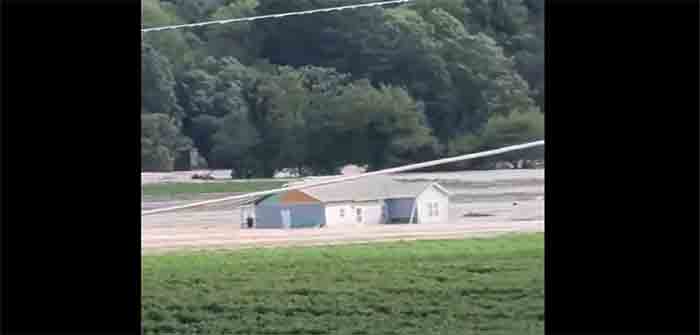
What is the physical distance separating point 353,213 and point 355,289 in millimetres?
293

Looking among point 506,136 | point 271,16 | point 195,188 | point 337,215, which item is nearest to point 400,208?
point 337,215

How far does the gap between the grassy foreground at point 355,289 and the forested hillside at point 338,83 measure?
1.19 ft

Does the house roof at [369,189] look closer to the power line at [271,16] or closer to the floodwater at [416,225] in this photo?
the floodwater at [416,225]

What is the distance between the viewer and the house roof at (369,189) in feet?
16.8

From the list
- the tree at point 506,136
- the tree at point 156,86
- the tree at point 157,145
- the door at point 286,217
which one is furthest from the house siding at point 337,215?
the tree at point 156,86

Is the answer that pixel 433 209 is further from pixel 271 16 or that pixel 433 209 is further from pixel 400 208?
pixel 271 16

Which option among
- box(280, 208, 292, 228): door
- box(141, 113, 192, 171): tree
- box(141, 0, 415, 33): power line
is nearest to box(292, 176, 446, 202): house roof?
box(280, 208, 292, 228): door

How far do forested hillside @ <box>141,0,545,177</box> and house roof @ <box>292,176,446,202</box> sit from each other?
0.25 feet

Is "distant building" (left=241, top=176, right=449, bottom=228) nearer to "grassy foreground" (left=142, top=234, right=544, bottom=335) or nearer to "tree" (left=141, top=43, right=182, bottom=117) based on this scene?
"grassy foreground" (left=142, top=234, right=544, bottom=335)

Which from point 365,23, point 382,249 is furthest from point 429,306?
point 365,23

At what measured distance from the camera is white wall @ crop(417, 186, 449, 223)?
5117 millimetres

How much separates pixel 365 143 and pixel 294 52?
476 mm

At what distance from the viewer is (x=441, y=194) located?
5109 mm
